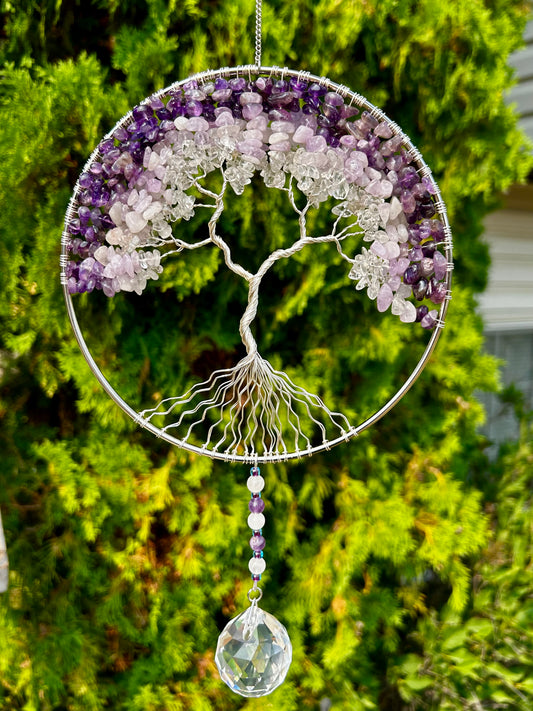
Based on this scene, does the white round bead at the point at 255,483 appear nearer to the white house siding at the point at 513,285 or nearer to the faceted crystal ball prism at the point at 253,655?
the faceted crystal ball prism at the point at 253,655

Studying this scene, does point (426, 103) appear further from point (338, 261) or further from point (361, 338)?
point (361, 338)

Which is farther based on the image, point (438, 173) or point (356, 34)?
point (438, 173)

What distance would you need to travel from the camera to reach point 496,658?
1672 millimetres

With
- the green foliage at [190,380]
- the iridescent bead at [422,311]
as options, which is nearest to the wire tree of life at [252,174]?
the iridescent bead at [422,311]

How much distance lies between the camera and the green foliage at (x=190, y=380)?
3.79 feet

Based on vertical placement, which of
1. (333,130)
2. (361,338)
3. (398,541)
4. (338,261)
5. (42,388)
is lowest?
(398,541)

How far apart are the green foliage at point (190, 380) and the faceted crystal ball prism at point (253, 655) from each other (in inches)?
12.7

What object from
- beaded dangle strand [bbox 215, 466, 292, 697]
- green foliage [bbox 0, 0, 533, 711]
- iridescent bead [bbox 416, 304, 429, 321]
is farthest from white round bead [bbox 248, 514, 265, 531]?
iridescent bead [bbox 416, 304, 429, 321]

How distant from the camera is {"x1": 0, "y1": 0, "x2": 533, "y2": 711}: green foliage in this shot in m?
1.16

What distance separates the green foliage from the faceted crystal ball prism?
32 centimetres

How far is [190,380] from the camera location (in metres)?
1.31

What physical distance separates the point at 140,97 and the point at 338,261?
1.80ft

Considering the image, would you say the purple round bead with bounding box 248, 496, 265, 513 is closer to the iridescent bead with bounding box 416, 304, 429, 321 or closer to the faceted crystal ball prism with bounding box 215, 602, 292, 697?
the faceted crystal ball prism with bounding box 215, 602, 292, 697

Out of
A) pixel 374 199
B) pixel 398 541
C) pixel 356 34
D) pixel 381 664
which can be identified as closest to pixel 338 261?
pixel 374 199
